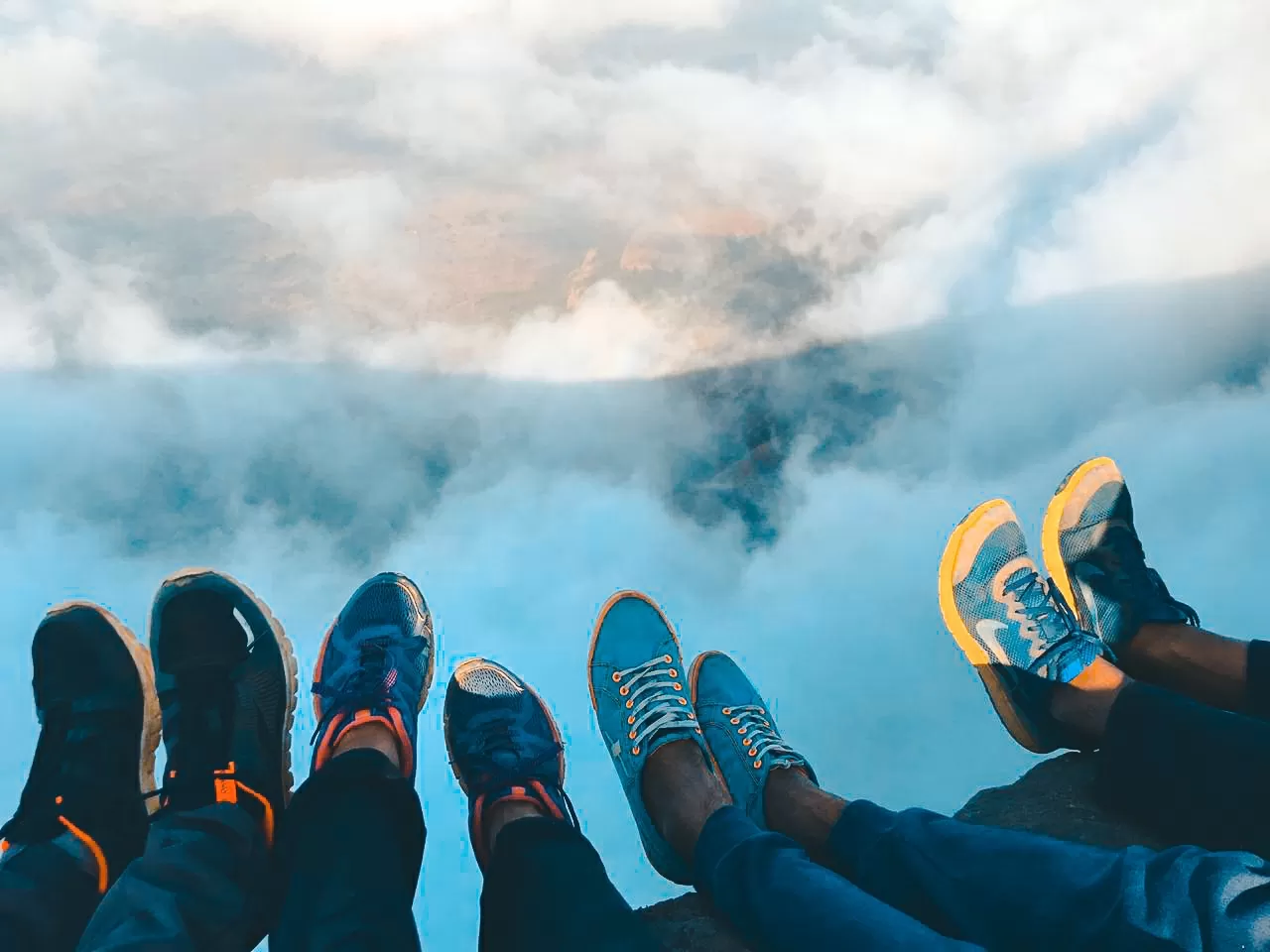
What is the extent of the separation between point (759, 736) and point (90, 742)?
1287mm

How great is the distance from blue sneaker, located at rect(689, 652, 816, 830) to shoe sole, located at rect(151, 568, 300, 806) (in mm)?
845

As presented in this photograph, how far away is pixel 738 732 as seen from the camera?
5.35 ft

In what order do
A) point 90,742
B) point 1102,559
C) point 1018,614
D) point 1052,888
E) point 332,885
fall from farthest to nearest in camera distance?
1. point 1102,559
2. point 1018,614
3. point 90,742
4. point 332,885
5. point 1052,888

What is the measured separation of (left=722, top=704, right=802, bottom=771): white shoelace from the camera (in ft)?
5.05

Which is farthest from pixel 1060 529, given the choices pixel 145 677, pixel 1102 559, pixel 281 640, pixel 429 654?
pixel 145 677

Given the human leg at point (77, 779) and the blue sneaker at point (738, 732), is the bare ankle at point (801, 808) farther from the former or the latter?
the human leg at point (77, 779)

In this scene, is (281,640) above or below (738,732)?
above

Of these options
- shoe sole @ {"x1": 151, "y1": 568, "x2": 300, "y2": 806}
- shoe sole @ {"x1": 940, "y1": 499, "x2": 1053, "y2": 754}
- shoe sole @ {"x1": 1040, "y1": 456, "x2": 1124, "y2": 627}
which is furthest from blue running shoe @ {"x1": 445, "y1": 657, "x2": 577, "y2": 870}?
shoe sole @ {"x1": 1040, "y1": 456, "x2": 1124, "y2": 627}

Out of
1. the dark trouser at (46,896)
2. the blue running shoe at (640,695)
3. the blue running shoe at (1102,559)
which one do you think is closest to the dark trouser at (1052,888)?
the blue running shoe at (640,695)

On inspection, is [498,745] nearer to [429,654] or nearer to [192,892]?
[429,654]

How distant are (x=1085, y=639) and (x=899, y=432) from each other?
1668 mm

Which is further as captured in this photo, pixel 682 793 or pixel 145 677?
pixel 145 677

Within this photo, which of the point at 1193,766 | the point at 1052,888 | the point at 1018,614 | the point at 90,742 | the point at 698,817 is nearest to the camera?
the point at 1052,888

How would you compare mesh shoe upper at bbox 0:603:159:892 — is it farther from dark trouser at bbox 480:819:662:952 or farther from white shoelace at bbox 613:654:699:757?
white shoelace at bbox 613:654:699:757
